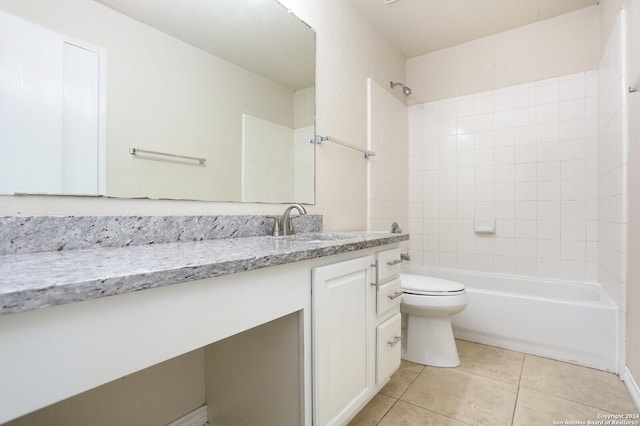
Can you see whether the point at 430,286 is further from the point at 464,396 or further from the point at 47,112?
the point at 47,112

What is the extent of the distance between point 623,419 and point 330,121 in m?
1.93

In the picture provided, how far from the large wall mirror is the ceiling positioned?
869 mm

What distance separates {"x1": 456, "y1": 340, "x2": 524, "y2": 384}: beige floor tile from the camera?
1721mm

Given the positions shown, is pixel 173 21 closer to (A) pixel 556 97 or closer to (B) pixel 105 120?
(B) pixel 105 120

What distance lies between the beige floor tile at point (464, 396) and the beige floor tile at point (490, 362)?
68 millimetres

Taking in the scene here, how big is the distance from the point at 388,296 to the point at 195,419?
92 centimetres

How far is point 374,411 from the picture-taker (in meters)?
1.41

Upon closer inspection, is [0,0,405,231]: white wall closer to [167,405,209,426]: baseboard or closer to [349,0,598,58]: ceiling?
[349,0,598,58]: ceiling

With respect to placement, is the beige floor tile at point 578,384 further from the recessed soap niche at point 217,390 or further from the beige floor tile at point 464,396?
the recessed soap niche at point 217,390

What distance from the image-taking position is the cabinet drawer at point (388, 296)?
4.31ft

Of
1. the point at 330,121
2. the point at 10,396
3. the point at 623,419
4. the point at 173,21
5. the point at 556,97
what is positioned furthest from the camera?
the point at 556,97

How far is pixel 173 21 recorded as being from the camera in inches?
45.8

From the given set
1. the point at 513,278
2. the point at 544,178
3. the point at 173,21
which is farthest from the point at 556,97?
the point at 173,21

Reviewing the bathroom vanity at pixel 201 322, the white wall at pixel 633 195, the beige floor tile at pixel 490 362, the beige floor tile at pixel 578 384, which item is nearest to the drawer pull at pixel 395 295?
the bathroom vanity at pixel 201 322
